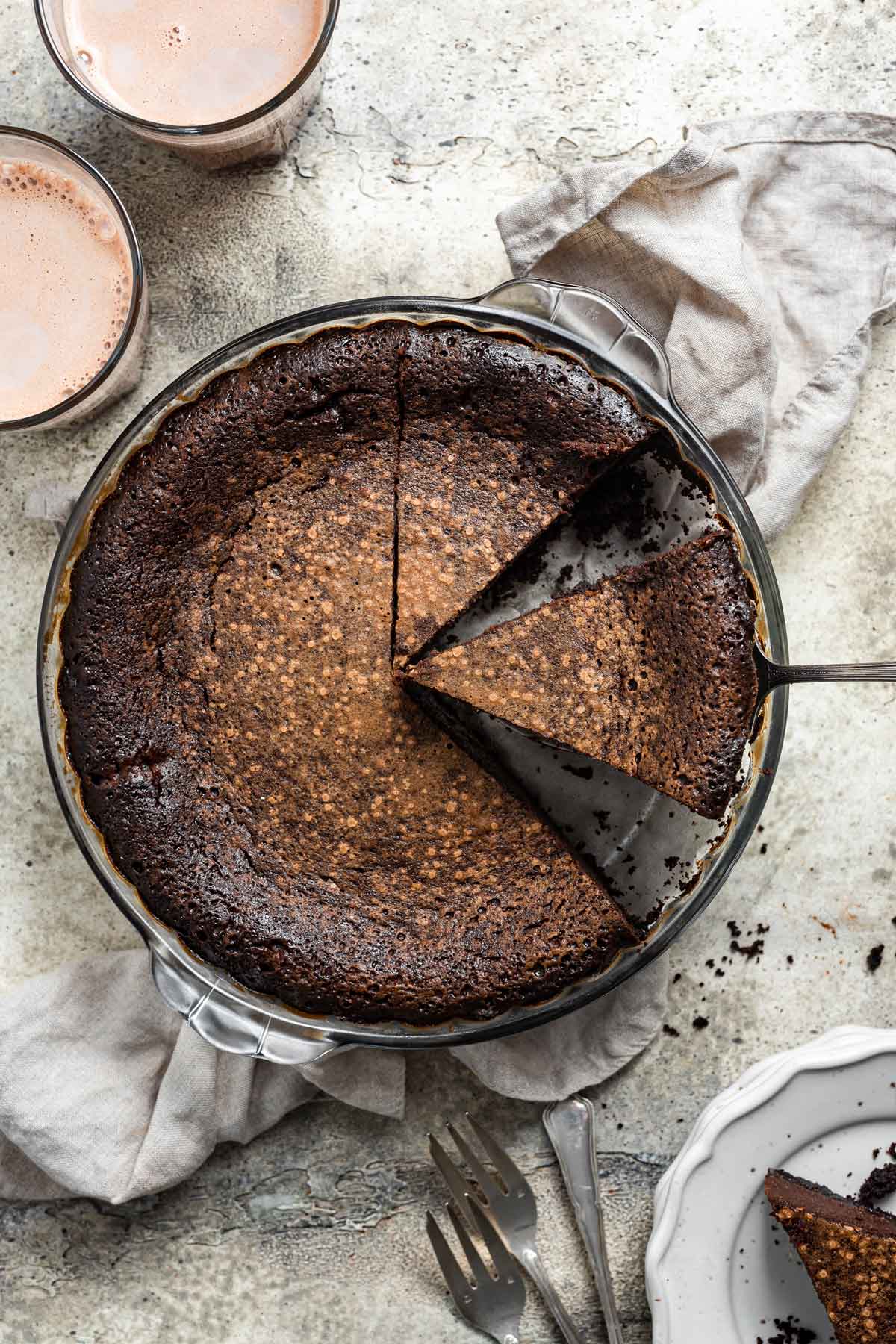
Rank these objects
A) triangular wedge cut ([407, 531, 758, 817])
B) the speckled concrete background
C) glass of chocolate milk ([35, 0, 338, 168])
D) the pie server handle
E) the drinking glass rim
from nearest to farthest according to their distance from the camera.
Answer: triangular wedge cut ([407, 531, 758, 817]) < the drinking glass rim < glass of chocolate milk ([35, 0, 338, 168]) < the pie server handle < the speckled concrete background

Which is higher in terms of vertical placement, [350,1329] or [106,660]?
[106,660]

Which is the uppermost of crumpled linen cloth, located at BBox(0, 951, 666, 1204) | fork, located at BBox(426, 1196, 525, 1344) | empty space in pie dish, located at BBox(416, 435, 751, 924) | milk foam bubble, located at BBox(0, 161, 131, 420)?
milk foam bubble, located at BBox(0, 161, 131, 420)

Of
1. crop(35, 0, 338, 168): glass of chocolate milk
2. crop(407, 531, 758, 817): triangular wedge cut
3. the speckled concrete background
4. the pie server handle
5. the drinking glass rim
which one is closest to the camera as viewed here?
crop(407, 531, 758, 817): triangular wedge cut

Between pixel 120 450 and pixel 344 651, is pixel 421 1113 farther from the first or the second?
pixel 120 450

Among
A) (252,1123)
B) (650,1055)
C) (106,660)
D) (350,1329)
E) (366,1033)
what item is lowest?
(350,1329)

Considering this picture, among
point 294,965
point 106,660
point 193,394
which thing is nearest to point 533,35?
point 193,394

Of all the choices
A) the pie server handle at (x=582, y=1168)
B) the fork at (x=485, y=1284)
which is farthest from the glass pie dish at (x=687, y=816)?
the fork at (x=485, y=1284)

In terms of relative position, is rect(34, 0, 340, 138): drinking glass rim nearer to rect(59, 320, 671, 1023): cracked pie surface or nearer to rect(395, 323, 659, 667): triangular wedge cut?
rect(59, 320, 671, 1023): cracked pie surface

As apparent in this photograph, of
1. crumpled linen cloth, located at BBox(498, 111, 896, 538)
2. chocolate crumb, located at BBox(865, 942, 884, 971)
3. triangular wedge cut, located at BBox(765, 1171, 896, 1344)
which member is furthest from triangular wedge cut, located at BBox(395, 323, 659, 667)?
triangular wedge cut, located at BBox(765, 1171, 896, 1344)
